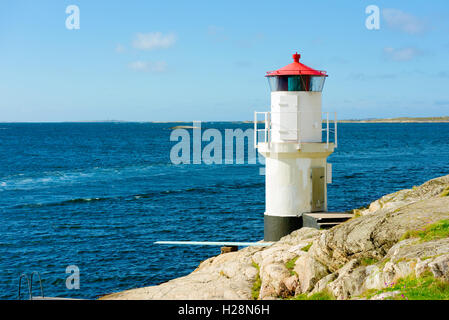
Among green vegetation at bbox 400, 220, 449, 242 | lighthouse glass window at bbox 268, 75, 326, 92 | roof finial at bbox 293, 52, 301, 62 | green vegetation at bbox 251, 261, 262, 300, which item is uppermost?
roof finial at bbox 293, 52, 301, 62

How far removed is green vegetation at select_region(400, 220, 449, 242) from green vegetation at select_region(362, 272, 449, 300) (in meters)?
1.93

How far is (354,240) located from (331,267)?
78cm

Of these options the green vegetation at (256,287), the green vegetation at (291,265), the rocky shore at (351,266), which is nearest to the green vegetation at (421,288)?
the rocky shore at (351,266)

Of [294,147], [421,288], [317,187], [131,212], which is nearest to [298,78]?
[294,147]

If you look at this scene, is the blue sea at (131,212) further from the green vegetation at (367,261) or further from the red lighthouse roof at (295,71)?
the green vegetation at (367,261)

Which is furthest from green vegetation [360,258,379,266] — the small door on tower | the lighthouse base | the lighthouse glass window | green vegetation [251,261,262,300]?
the lighthouse glass window

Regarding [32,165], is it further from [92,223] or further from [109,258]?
[109,258]

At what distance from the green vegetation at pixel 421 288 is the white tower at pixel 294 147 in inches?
375

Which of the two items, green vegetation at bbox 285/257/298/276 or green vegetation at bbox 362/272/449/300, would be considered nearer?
green vegetation at bbox 362/272/449/300

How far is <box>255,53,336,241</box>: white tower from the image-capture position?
17.7m

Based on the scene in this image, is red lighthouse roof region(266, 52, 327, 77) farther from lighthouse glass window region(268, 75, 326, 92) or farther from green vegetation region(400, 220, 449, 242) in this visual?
green vegetation region(400, 220, 449, 242)

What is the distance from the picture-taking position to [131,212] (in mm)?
35688

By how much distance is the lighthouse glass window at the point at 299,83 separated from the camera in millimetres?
17688
